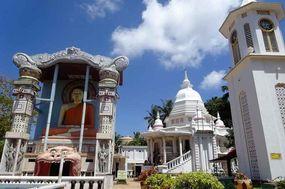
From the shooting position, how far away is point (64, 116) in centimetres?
1878

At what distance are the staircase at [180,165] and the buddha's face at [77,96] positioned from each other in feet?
36.9

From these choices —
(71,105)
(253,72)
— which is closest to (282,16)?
(253,72)

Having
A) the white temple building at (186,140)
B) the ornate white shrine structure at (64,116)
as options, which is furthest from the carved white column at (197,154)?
the ornate white shrine structure at (64,116)

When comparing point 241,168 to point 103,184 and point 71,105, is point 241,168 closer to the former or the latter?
point 103,184

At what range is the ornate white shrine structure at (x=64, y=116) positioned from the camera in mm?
14602

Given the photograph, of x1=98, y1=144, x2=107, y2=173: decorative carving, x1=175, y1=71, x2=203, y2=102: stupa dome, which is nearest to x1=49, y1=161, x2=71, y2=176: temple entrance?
x1=98, y1=144, x2=107, y2=173: decorative carving

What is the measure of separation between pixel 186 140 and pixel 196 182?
867 inches

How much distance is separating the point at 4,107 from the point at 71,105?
1210 centimetres

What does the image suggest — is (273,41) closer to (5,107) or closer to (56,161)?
(56,161)

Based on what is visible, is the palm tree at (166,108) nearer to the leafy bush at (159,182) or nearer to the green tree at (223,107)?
the green tree at (223,107)

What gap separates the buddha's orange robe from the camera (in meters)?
18.6

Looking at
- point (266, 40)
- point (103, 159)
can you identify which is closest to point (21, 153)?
point (103, 159)

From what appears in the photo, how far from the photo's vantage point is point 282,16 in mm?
16469

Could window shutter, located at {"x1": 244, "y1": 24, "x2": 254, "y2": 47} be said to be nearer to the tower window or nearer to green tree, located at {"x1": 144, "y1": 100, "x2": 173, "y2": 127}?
the tower window
